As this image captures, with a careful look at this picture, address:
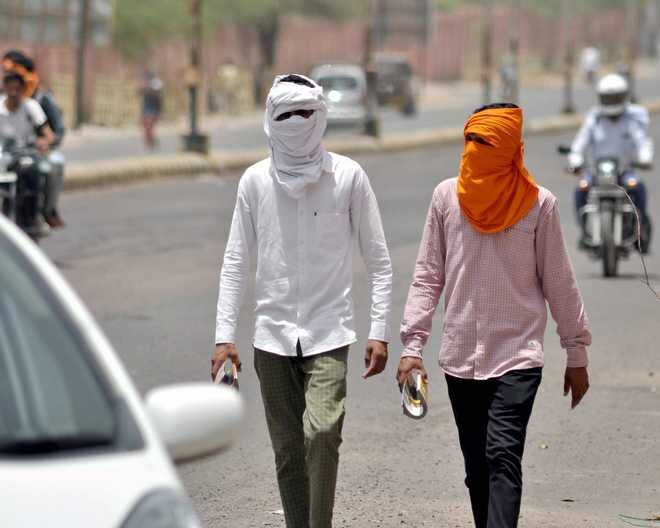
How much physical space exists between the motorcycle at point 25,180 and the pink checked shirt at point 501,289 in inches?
362

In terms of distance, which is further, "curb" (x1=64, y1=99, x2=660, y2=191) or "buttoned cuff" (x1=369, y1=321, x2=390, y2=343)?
"curb" (x1=64, y1=99, x2=660, y2=191)

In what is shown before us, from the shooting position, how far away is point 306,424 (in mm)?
5602

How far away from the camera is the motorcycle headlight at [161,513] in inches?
Answer: 125

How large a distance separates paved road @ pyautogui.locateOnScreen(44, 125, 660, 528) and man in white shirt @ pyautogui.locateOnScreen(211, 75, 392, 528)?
3.65 ft

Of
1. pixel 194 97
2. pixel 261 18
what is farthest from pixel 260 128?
pixel 261 18

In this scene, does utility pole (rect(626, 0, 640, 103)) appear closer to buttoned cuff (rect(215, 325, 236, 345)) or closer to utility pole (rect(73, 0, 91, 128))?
utility pole (rect(73, 0, 91, 128))

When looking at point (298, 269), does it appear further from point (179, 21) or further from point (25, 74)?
point (179, 21)

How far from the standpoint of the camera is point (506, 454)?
18.1 feet

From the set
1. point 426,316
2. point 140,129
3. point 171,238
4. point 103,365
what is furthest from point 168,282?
point 140,129

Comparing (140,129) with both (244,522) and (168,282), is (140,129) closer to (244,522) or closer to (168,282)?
(168,282)

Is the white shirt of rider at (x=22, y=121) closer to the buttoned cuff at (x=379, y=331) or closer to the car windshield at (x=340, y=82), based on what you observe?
the buttoned cuff at (x=379, y=331)

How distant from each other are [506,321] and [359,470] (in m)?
2.20

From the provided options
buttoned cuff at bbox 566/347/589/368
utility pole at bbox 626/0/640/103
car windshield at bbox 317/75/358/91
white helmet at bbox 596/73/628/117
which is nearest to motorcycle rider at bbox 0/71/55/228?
white helmet at bbox 596/73/628/117

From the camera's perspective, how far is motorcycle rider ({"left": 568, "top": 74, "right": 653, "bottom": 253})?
14773 mm
